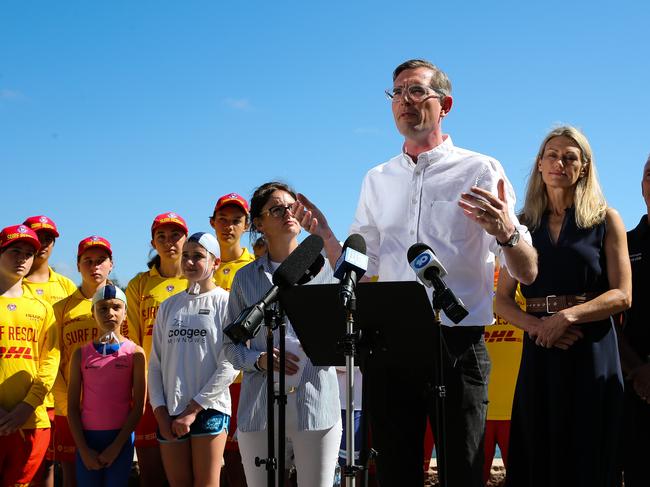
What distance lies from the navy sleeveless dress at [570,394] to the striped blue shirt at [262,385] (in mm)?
978

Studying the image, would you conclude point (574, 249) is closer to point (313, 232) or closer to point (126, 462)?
point (313, 232)

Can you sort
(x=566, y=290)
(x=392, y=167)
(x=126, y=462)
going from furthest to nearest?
(x=126, y=462)
(x=566, y=290)
(x=392, y=167)

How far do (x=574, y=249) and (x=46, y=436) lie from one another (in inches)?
174

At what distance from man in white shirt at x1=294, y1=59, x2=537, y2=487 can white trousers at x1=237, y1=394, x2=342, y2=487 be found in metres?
0.84

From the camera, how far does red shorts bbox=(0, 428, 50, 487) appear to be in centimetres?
602

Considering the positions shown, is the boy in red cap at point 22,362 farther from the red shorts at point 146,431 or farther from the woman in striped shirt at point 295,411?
the woman in striped shirt at point 295,411

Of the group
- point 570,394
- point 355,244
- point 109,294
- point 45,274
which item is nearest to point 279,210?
point 355,244

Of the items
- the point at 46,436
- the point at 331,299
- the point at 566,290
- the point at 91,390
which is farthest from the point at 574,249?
the point at 46,436

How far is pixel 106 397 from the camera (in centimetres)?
575

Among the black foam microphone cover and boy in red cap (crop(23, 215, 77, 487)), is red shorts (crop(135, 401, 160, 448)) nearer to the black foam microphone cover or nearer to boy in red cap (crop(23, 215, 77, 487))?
boy in red cap (crop(23, 215, 77, 487))

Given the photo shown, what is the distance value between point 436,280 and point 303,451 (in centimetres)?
171

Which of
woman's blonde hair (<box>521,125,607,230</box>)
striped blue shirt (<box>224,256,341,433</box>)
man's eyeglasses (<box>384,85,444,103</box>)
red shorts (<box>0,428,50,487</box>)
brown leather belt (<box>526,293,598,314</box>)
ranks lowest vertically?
red shorts (<box>0,428,50,487</box>)

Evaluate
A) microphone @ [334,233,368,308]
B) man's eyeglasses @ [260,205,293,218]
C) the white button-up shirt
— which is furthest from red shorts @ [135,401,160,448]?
microphone @ [334,233,368,308]

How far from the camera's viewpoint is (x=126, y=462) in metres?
5.66
